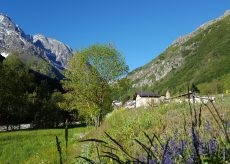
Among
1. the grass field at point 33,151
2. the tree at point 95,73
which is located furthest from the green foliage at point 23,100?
the grass field at point 33,151

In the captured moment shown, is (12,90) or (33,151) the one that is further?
(12,90)

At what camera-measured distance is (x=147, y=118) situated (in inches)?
587

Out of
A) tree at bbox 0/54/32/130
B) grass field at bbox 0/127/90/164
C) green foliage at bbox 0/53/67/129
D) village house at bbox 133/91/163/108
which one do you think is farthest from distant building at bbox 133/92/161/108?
tree at bbox 0/54/32/130

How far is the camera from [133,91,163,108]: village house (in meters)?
19.4

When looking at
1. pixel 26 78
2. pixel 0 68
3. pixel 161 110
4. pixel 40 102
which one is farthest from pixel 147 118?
pixel 40 102

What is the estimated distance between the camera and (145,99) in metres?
28.8

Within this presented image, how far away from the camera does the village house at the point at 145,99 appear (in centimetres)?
1937

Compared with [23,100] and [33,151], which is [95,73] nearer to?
[23,100]

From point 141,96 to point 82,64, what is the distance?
4746 cm

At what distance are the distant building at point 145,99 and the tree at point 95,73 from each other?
632 centimetres

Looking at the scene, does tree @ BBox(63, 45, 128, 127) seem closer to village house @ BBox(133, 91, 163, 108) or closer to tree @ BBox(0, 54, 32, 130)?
village house @ BBox(133, 91, 163, 108)

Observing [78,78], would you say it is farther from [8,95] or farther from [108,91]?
[8,95]

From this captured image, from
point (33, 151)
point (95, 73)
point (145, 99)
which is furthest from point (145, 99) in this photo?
point (95, 73)

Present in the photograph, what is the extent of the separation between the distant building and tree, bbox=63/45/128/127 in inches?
249
